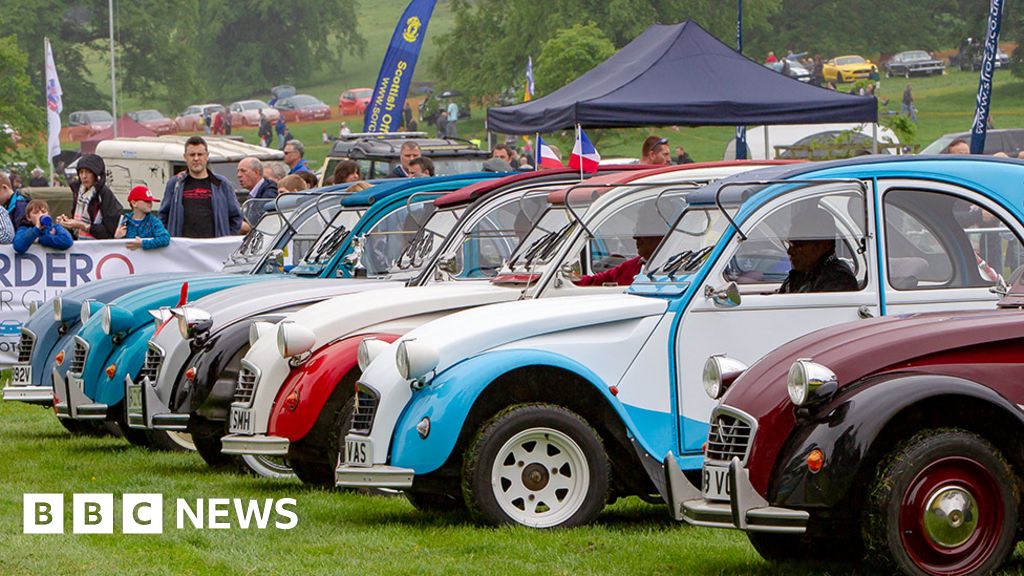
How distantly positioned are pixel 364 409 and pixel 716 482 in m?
2.45

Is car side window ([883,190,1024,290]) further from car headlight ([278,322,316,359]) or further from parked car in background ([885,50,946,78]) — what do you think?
parked car in background ([885,50,946,78])

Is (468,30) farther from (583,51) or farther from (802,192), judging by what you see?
(802,192)

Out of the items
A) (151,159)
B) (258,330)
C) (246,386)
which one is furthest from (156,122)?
(246,386)

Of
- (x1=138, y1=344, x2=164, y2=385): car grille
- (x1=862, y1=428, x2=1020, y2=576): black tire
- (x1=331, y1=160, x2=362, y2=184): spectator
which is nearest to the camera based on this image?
(x1=862, y1=428, x2=1020, y2=576): black tire

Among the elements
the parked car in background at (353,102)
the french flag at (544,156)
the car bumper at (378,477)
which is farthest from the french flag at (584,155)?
the parked car in background at (353,102)

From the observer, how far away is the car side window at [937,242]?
8.84m

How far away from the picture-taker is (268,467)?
11.3 m

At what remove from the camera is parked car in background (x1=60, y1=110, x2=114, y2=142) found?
80.9 metres

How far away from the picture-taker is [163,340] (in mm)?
11812

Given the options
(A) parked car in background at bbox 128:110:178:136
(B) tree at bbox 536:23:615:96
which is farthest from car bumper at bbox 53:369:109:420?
(A) parked car in background at bbox 128:110:178:136

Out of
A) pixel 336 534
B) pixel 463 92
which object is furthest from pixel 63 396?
pixel 463 92

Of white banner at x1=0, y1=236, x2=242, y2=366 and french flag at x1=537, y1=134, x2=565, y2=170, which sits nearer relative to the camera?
white banner at x1=0, y1=236, x2=242, y2=366

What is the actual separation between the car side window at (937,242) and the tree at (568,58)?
47.4 m

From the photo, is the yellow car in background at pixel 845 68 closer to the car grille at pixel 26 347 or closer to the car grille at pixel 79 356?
the car grille at pixel 26 347
